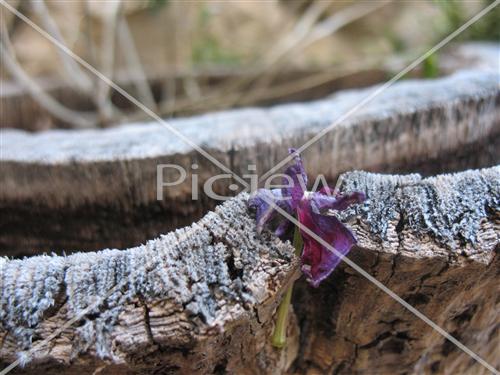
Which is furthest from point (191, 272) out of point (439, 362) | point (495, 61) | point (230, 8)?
point (230, 8)

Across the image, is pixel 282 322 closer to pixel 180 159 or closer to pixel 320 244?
pixel 320 244

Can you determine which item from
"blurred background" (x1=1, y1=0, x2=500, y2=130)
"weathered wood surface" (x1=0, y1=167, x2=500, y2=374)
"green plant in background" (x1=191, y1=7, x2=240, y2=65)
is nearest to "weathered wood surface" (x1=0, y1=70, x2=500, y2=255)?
"weathered wood surface" (x1=0, y1=167, x2=500, y2=374)

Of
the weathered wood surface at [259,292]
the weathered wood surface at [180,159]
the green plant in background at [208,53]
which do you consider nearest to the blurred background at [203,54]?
the green plant in background at [208,53]

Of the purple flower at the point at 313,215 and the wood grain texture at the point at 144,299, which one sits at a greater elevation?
the purple flower at the point at 313,215

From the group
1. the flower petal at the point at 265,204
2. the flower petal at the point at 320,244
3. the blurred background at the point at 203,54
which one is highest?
the blurred background at the point at 203,54

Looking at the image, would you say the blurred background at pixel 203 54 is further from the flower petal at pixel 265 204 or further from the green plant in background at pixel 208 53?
the flower petal at pixel 265 204

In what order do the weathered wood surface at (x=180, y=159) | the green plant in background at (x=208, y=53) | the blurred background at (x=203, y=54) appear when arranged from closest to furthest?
the weathered wood surface at (x=180, y=159) → the blurred background at (x=203, y=54) → the green plant in background at (x=208, y=53)

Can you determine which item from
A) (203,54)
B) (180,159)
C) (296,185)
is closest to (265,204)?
(296,185)

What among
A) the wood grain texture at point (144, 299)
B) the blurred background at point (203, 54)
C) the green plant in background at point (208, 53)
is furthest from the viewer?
the green plant in background at point (208, 53)

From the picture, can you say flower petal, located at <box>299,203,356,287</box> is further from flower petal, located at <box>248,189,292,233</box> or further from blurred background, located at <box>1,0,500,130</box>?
blurred background, located at <box>1,0,500,130</box>
